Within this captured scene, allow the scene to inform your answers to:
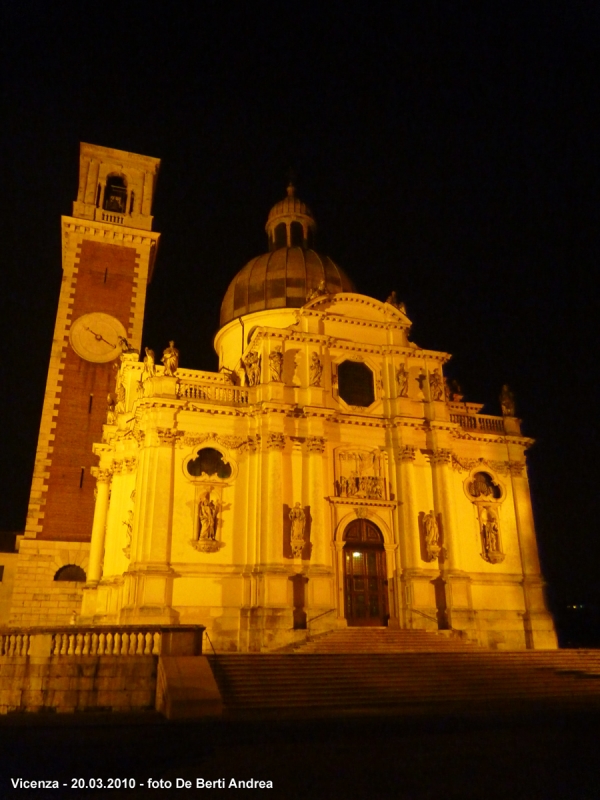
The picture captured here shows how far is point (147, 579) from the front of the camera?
21.5 metres

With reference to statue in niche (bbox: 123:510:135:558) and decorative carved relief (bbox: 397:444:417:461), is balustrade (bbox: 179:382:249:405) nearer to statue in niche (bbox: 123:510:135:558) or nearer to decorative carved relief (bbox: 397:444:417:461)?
statue in niche (bbox: 123:510:135:558)

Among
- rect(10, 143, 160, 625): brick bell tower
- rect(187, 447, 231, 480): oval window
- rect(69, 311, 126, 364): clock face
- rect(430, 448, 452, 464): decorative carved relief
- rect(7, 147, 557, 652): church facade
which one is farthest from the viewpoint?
rect(69, 311, 126, 364): clock face

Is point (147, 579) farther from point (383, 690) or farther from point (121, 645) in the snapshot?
point (383, 690)

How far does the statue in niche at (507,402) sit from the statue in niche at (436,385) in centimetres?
336

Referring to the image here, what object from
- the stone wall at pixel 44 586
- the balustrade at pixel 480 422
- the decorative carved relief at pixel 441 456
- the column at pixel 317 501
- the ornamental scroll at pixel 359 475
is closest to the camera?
the column at pixel 317 501

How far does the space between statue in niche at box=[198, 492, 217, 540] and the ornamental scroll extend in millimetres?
4920

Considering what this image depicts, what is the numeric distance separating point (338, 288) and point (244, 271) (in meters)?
5.20

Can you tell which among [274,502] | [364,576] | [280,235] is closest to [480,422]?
[364,576]

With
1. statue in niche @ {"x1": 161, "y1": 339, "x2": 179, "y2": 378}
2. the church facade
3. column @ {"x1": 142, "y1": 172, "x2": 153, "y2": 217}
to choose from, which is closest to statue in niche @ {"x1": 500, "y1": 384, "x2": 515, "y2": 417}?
the church facade

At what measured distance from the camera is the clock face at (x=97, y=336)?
33.2m

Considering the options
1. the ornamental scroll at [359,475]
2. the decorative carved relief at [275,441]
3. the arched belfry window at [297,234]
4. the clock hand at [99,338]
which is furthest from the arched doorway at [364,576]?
the arched belfry window at [297,234]

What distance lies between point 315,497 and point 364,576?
361 centimetres

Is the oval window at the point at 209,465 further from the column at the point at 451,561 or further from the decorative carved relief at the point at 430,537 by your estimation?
the column at the point at 451,561

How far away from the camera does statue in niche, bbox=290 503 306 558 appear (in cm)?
2283
